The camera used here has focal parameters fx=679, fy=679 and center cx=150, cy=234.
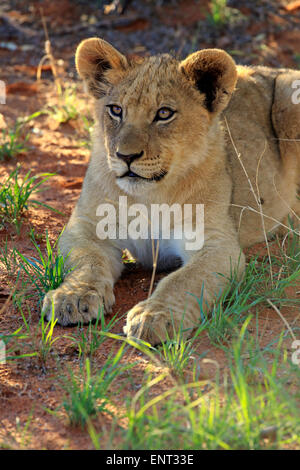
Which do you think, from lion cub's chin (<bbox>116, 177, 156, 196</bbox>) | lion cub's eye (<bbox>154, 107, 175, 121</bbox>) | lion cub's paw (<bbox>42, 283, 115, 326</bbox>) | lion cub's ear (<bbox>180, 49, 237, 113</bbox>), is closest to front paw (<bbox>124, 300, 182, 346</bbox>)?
lion cub's paw (<bbox>42, 283, 115, 326</bbox>)

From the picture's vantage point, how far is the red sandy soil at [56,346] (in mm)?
2607

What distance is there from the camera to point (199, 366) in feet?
9.91

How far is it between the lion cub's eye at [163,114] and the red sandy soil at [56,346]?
100 cm

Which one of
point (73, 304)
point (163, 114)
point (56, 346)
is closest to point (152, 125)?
point (163, 114)

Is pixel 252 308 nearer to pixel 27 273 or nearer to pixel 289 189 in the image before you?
pixel 27 273

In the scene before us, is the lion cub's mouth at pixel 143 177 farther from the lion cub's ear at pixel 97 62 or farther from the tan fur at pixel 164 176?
the lion cub's ear at pixel 97 62

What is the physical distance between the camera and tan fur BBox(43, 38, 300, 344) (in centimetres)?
342

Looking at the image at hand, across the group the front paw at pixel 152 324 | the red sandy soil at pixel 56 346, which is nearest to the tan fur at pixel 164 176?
the front paw at pixel 152 324

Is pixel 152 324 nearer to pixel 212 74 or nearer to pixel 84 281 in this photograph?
pixel 84 281

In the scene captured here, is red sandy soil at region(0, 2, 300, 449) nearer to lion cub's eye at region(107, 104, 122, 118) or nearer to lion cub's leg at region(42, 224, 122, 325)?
lion cub's leg at region(42, 224, 122, 325)

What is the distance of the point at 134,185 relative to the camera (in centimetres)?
355

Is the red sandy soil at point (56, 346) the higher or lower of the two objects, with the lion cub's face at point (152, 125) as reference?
lower
